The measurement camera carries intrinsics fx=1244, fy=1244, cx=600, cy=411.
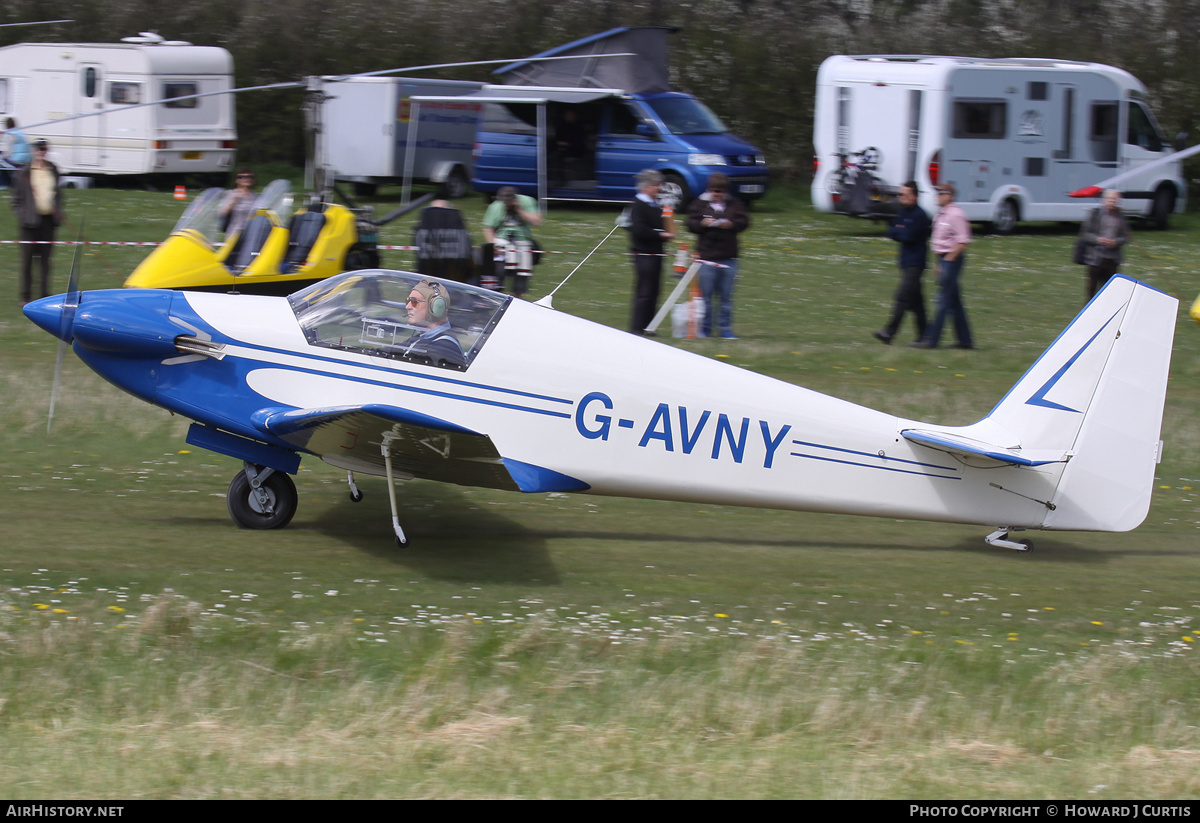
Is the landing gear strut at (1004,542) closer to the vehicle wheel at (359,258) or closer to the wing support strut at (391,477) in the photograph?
the wing support strut at (391,477)

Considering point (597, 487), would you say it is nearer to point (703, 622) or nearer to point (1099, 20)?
point (703, 622)

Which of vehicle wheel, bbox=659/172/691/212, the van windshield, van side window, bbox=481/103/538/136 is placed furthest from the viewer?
van side window, bbox=481/103/538/136

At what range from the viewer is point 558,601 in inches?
311

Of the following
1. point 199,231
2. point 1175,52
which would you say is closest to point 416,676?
point 199,231

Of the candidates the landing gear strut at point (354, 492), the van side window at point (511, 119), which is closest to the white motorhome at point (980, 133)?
the van side window at point (511, 119)

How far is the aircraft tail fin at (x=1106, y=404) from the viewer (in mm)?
8766

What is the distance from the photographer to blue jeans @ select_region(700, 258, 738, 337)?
1504 cm

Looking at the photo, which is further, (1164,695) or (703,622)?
(703,622)

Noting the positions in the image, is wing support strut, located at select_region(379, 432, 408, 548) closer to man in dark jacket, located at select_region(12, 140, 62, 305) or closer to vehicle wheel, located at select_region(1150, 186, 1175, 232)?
man in dark jacket, located at select_region(12, 140, 62, 305)

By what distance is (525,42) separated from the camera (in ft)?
105

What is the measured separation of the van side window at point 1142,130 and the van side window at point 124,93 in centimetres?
2051

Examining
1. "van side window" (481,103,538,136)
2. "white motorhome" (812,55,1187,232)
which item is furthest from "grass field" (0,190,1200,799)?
"van side window" (481,103,538,136)

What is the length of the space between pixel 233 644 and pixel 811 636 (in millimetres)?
3355

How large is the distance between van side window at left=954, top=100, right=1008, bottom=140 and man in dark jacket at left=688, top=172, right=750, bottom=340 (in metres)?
10.7
